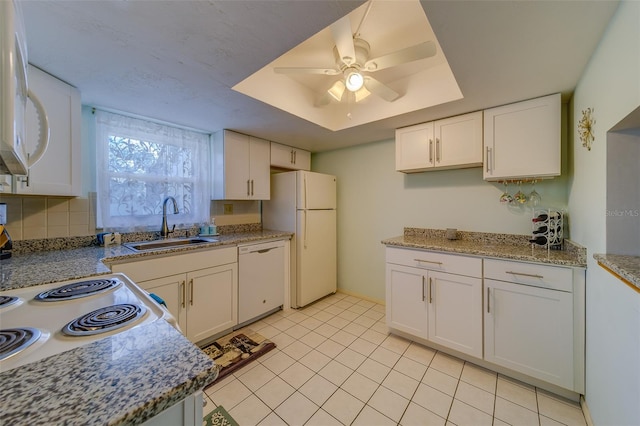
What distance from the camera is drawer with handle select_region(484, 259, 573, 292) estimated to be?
60.5 inches

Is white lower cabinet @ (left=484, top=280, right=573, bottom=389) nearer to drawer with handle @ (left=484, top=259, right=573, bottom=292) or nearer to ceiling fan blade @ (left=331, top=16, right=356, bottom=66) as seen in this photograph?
drawer with handle @ (left=484, top=259, right=573, bottom=292)

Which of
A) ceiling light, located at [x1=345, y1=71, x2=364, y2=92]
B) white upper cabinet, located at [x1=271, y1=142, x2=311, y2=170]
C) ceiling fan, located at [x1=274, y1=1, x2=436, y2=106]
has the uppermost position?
ceiling fan, located at [x1=274, y1=1, x2=436, y2=106]

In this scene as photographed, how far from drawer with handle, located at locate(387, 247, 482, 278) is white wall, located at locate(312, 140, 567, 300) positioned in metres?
0.64

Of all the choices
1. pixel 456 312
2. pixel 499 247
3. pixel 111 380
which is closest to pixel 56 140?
pixel 111 380

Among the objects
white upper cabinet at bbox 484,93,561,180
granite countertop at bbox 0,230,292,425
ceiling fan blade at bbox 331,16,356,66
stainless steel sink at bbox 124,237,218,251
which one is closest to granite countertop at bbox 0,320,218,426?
granite countertop at bbox 0,230,292,425

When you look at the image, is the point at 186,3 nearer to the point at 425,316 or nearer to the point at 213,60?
the point at 213,60

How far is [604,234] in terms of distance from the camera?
1.21 meters

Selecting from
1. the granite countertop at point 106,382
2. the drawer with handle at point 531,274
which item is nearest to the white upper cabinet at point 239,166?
the granite countertop at point 106,382

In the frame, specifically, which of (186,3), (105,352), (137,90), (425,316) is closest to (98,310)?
(105,352)

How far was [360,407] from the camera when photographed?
1514 millimetres

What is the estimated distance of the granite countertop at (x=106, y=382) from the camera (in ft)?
1.31

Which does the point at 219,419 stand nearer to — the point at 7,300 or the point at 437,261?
the point at 7,300

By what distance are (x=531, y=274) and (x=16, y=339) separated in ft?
7.88

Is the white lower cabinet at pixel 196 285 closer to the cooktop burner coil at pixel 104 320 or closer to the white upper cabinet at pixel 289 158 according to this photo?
the cooktop burner coil at pixel 104 320
